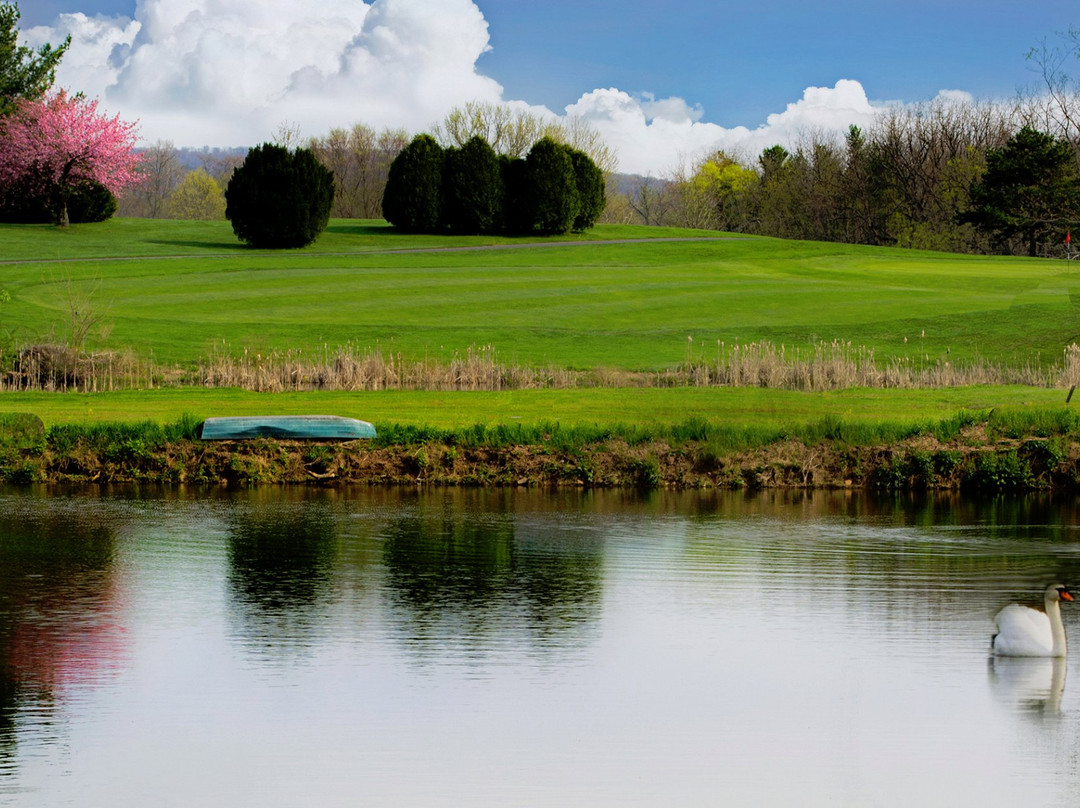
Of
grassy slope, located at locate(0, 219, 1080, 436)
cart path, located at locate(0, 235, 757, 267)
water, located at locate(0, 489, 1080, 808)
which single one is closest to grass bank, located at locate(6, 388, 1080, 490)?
grassy slope, located at locate(0, 219, 1080, 436)

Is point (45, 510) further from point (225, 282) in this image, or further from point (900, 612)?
point (225, 282)

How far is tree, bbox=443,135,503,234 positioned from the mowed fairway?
6.11 m

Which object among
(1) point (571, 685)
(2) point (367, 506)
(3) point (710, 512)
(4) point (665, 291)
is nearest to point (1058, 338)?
(4) point (665, 291)

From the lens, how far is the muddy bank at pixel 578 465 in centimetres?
1784

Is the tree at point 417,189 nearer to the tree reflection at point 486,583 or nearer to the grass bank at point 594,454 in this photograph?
the grass bank at point 594,454

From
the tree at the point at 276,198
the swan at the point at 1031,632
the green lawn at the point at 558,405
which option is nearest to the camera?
the swan at the point at 1031,632

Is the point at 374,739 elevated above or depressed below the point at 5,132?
below

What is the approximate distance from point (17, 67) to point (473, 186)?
2039 cm

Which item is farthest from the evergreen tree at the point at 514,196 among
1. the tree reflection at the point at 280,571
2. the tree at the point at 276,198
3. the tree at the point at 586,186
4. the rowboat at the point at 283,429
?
the tree reflection at the point at 280,571

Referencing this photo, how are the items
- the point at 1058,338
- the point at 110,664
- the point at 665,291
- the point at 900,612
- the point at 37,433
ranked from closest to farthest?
the point at 110,664 < the point at 900,612 < the point at 37,433 < the point at 1058,338 < the point at 665,291

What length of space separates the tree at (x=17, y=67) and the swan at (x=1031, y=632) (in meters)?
52.9

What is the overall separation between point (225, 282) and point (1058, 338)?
2336 cm

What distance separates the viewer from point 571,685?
821cm

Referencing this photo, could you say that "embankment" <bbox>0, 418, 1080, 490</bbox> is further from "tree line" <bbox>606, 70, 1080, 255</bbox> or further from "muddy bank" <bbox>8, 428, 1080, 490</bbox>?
"tree line" <bbox>606, 70, 1080, 255</bbox>
